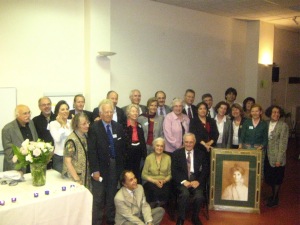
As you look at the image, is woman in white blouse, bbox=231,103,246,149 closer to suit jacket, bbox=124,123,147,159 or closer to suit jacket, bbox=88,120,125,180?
suit jacket, bbox=124,123,147,159

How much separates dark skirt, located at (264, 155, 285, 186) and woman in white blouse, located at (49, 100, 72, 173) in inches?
110

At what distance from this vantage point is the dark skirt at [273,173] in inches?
181

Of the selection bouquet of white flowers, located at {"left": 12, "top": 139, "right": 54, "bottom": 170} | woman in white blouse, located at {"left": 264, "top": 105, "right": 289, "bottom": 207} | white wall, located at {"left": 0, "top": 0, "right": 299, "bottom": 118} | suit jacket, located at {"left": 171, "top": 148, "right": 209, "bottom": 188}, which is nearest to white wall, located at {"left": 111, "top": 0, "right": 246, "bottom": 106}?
white wall, located at {"left": 0, "top": 0, "right": 299, "bottom": 118}

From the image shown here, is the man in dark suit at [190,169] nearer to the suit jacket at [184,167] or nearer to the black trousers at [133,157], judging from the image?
the suit jacket at [184,167]

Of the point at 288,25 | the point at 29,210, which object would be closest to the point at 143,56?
the point at 29,210

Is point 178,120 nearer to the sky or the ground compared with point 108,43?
nearer to the ground

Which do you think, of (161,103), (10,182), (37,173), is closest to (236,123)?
(161,103)

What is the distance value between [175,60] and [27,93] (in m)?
3.14

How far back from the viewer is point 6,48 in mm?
4316

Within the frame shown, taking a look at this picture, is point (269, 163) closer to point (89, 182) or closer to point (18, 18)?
point (89, 182)

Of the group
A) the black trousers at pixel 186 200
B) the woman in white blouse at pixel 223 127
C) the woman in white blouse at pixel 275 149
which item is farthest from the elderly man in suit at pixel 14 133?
the woman in white blouse at pixel 275 149

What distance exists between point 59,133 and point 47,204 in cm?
103

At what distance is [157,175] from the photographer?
13.8ft

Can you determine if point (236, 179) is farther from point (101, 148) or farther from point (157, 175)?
point (101, 148)
